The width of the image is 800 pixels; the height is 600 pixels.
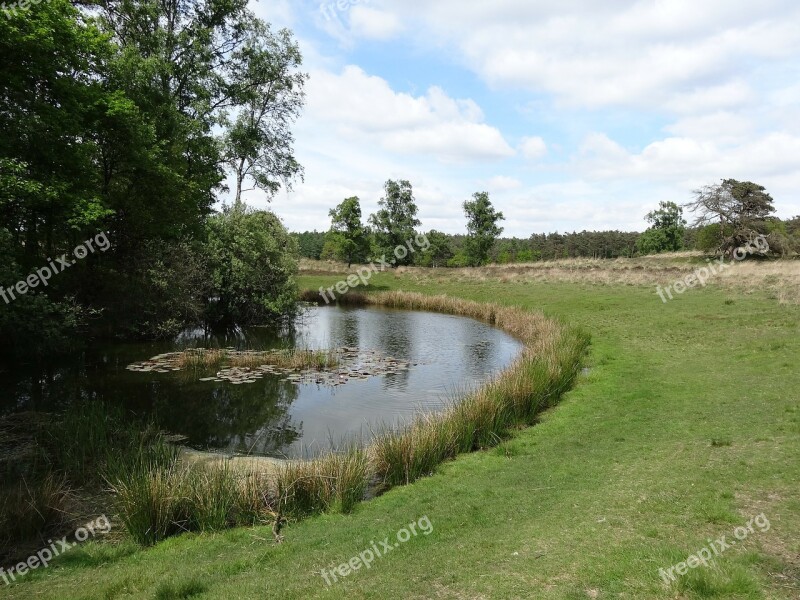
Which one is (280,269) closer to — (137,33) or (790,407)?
(137,33)

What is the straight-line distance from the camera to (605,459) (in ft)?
29.5

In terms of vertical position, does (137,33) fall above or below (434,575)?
above

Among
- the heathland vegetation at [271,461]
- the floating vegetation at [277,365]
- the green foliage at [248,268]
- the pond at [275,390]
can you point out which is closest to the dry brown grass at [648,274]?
the heathland vegetation at [271,461]

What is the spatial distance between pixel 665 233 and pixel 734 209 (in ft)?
136

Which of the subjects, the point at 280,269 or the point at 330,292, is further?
the point at 330,292

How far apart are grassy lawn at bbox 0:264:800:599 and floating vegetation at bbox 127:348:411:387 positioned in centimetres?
900

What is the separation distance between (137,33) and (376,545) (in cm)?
2873

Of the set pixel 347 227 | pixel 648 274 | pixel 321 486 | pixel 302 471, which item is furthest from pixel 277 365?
pixel 347 227

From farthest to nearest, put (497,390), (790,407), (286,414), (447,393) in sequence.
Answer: (447,393)
(286,414)
(497,390)
(790,407)

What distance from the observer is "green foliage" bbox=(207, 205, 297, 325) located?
96.7 feet

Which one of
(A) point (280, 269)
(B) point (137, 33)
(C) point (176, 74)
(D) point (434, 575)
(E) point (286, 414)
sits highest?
(B) point (137, 33)

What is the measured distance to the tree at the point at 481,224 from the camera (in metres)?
70.5

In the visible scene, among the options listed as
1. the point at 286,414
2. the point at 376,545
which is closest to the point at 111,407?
the point at 286,414

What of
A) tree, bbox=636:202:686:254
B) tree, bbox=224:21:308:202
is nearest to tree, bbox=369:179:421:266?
tree, bbox=224:21:308:202
